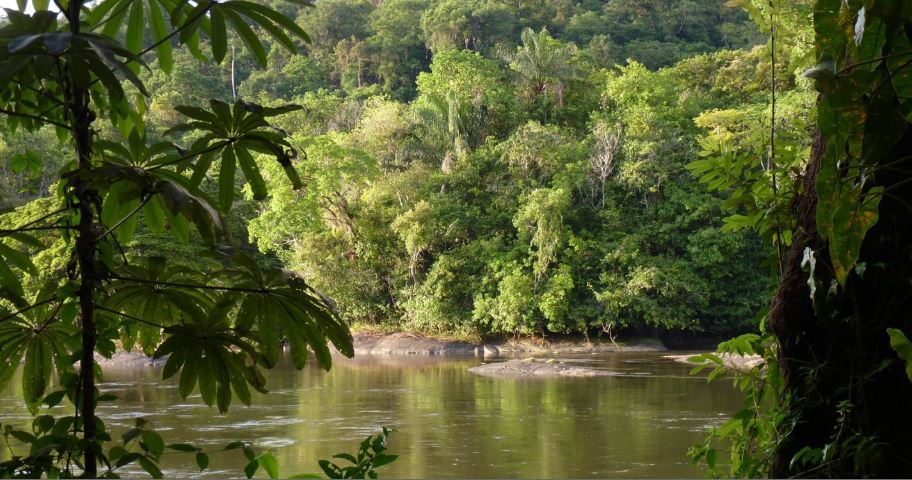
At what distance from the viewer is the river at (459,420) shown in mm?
8570

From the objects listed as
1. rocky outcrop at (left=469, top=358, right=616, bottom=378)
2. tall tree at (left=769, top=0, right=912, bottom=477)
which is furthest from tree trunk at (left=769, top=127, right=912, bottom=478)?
rocky outcrop at (left=469, top=358, right=616, bottom=378)

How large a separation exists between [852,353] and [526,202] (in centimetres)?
2085

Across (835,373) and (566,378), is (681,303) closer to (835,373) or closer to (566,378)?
(566,378)

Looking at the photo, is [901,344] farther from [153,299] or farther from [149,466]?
[153,299]

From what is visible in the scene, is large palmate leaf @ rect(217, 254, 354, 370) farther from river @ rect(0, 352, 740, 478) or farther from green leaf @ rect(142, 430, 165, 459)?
river @ rect(0, 352, 740, 478)

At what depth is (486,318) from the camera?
21469 mm

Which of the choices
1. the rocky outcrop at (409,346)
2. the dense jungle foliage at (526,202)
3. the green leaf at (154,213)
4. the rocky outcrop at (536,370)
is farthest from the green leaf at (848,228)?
the rocky outcrop at (409,346)

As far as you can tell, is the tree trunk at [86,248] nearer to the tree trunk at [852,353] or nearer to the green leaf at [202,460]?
the green leaf at [202,460]

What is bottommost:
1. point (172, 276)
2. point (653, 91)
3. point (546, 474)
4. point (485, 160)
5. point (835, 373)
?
point (546, 474)

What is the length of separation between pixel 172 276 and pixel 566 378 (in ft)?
45.4

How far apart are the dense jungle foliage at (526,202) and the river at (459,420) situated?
16.7 ft

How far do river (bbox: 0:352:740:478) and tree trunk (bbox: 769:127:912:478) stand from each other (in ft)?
21.8

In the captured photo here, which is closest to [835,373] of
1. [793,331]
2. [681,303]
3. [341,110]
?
[793,331]

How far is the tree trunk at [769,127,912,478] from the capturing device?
4.33ft
